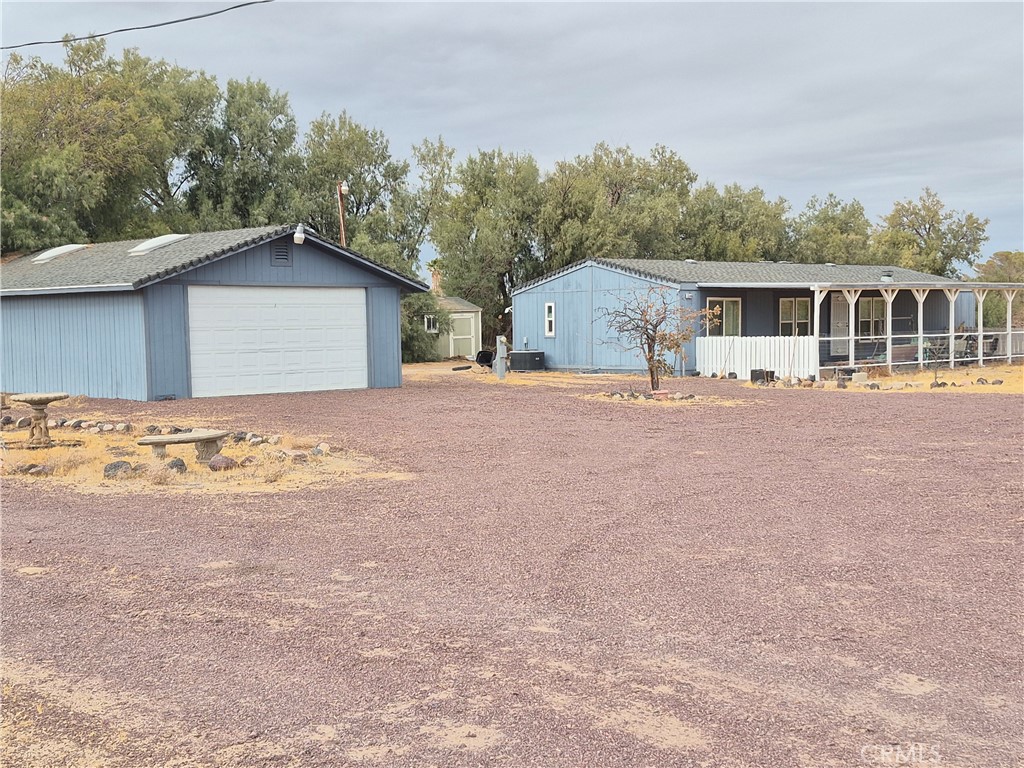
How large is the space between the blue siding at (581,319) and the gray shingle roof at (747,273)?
350mm

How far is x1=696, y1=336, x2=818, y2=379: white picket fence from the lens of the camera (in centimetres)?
2317

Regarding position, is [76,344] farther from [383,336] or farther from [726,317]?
[726,317]

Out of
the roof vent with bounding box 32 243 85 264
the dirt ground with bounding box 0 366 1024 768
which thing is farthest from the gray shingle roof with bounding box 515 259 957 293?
the dirt ground with bounding box 0 366 1024 768

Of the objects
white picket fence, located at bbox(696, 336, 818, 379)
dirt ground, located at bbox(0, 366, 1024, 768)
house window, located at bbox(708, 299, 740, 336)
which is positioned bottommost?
dirt ground, located at bbox(0, 366, 1024, 768)

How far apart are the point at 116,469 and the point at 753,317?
22.1 meters


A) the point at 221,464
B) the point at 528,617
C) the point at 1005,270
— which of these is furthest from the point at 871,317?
the point at 1005,270

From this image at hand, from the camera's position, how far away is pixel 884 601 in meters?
5.47

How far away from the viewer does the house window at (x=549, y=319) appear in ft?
101

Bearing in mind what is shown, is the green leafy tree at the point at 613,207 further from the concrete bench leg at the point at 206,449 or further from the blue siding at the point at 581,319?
the concrete bench leg at the point at 206,449

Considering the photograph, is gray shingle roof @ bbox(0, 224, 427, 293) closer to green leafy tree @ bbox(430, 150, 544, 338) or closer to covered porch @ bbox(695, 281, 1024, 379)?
covered porch @ bbox(695, 281, 1024, 379)

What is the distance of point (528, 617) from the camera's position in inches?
208

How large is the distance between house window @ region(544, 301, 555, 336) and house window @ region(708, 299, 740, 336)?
5204 mm

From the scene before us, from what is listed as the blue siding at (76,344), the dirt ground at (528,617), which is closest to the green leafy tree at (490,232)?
the blue siding at (76,344)

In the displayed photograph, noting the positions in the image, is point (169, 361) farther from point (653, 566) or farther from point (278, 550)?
point (653, 566)
